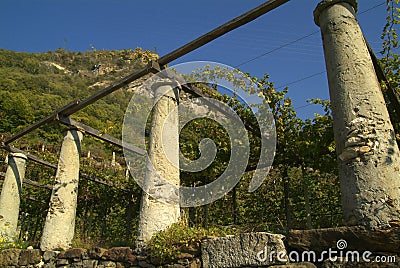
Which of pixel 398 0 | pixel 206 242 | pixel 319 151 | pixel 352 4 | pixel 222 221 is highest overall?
pixel 398 0

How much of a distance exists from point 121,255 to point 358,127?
3.53 metres

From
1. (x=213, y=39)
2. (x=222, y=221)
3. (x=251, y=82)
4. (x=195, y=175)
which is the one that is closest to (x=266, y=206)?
(x=222, y=221)

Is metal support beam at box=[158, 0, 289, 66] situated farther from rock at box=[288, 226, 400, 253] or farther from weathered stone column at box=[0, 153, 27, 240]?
weathered stone column at box=[0, 153, 27, 240]

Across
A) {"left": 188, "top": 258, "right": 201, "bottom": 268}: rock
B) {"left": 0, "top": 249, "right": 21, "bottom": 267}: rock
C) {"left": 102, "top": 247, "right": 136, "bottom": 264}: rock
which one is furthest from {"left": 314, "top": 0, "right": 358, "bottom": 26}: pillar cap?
{"left": 0, "top": 249, "right": 21, "bottom": 267}: rock

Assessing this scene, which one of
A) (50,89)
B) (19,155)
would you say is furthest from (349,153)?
(50,89)

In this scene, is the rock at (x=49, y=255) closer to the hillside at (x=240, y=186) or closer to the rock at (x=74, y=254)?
the rock at (x=74, y=254)

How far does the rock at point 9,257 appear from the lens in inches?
250

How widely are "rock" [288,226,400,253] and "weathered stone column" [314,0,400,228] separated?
0.11 m

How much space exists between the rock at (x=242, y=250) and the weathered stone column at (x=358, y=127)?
2.40 feet

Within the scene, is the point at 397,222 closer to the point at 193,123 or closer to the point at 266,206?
the point at 193,123

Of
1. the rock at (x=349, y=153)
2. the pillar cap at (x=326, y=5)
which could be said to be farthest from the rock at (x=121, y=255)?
the pillar cap at (x=326, y=5)

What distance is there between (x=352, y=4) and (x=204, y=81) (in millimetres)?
3104

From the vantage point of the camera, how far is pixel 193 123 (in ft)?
27.4

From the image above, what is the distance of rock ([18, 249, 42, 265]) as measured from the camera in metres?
6.16
